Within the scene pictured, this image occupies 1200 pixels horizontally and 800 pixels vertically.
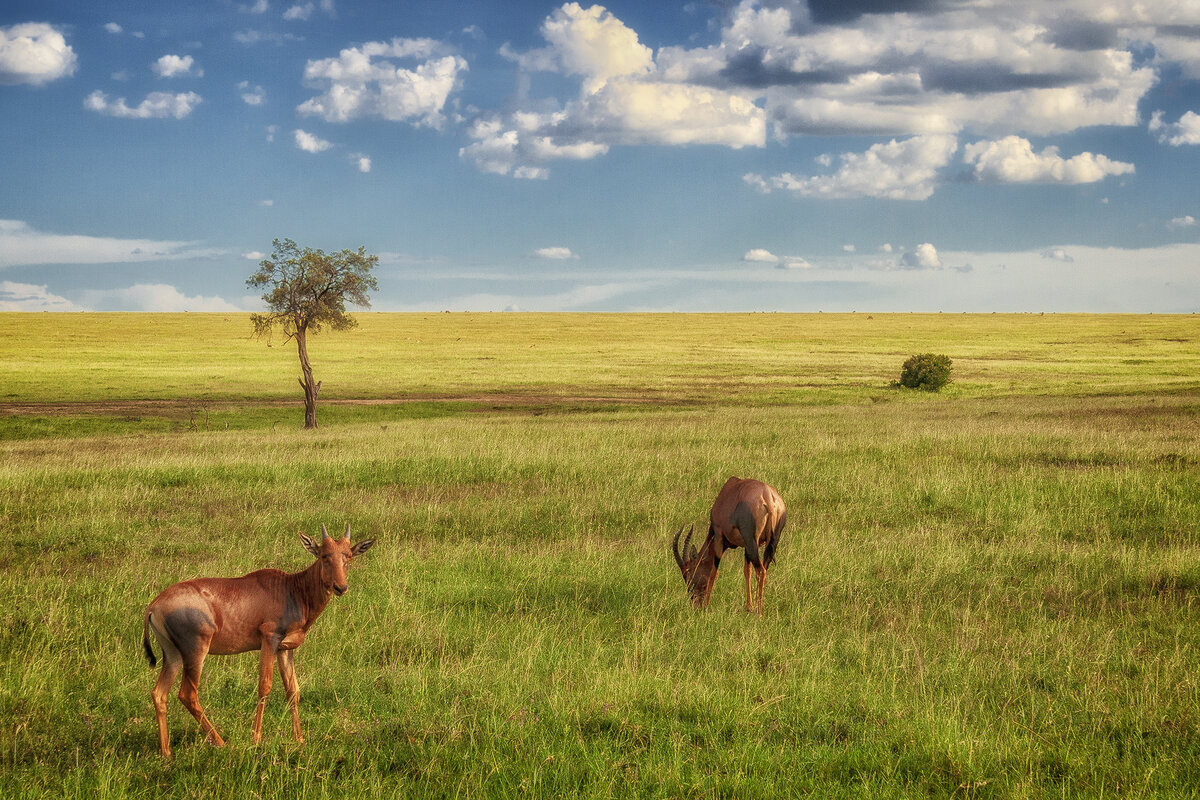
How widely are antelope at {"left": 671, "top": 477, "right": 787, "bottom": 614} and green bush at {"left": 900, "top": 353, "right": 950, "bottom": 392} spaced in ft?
156

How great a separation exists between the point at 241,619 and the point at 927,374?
5379 centimetres

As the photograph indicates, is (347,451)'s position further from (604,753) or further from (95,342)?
(95,342)

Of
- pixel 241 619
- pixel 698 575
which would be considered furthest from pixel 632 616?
pixel 241 619

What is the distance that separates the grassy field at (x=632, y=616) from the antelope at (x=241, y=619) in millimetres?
536

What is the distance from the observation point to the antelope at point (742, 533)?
9102 millimetres

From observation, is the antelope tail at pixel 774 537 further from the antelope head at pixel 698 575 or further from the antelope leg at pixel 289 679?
the antelope leg at pixel 289 679

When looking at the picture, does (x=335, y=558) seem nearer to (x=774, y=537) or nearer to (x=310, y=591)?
A: (x=310, y=591)

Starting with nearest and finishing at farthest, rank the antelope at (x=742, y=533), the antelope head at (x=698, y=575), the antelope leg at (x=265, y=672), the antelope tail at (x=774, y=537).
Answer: the antelope leg at (x=265, y=672) < the antelope at (x=742, y=533) < the antelope tail at (x=774, y=537) < the antelope head at (x=698, y=575)

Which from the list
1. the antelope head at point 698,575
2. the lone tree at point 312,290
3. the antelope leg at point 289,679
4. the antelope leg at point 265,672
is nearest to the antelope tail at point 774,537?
the antelope head at point 698,575

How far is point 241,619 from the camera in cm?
527

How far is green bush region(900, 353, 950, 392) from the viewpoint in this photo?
176 ft

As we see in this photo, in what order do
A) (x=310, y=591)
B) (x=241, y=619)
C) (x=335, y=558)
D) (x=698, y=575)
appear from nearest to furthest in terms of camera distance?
(x=335, y=558)
(x=241, y=619)
(x=310, y=591)
(x=698, y=575)

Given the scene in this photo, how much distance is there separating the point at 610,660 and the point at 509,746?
2.11 meters

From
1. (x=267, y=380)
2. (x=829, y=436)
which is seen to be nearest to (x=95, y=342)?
(x=267, y=380)
